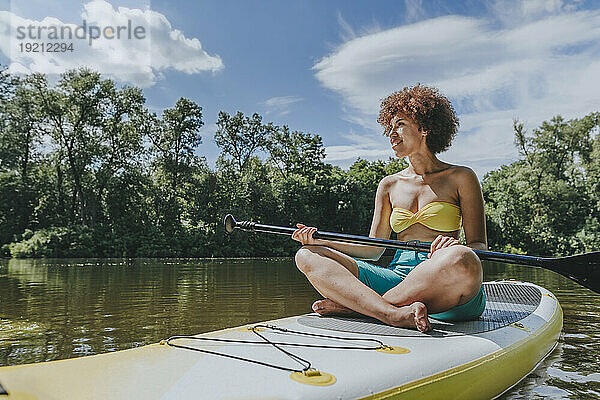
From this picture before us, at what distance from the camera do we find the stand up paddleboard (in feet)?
4.98

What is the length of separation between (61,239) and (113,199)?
3.57 meters

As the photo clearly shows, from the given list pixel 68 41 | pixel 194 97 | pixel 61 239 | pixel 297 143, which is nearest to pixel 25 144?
pixel 61 239

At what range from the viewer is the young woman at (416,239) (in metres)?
2.40

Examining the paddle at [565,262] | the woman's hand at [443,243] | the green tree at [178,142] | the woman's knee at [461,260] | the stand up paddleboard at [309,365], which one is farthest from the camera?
the green tree at [178,142]

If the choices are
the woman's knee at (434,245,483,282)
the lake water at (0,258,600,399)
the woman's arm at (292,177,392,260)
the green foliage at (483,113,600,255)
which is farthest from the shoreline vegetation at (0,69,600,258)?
the woman's knee at (434,245,483,282)

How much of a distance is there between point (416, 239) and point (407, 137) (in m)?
0.60

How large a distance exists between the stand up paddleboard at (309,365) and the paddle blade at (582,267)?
1.24 feet

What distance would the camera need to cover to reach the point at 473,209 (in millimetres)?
2770

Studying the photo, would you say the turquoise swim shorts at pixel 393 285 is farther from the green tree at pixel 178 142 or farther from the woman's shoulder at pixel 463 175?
the green tree at pixel 178 142

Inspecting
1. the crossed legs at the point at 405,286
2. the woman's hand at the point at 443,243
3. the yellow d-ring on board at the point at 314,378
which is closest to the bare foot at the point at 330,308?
the crossed legs at the point at 405,286

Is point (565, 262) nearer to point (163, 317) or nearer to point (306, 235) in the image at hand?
point (306, 235)

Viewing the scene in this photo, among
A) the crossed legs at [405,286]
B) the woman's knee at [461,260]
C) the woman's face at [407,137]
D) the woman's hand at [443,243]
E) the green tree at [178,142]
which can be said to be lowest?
the crossed legs at [405,286]

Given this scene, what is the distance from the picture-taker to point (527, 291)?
4.14 meters

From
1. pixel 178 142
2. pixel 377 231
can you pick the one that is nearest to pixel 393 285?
pixel 377 231
